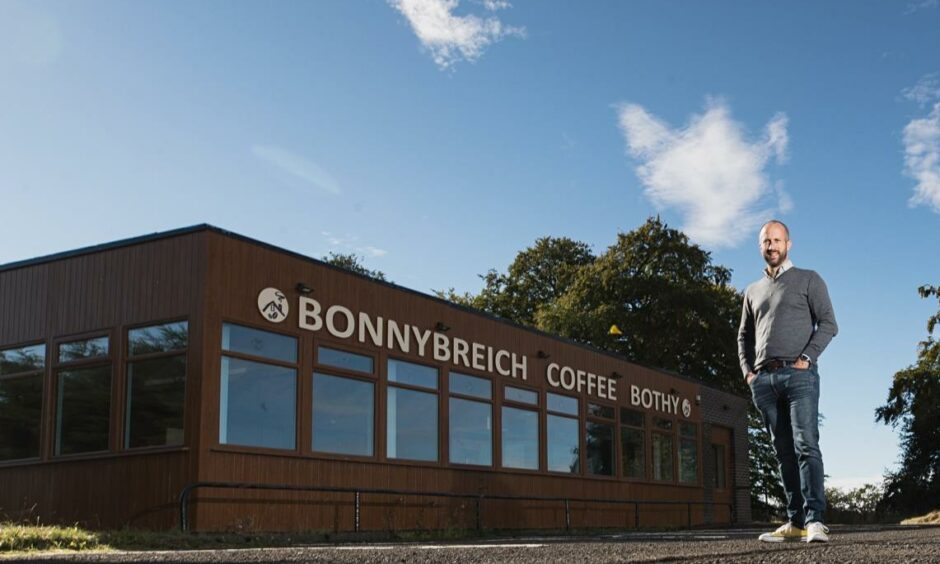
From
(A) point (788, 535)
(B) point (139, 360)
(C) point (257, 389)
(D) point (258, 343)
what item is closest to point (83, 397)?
(B) point (139, 360)

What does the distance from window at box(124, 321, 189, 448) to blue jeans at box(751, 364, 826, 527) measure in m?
8.90

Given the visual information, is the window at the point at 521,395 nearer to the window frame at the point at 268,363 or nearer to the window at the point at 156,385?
the window frame at the point at 268,363

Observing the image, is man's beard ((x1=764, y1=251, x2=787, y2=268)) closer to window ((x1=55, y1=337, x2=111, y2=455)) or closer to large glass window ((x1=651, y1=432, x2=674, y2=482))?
window ((x1=55, y1=337, x2=111, y2=455))

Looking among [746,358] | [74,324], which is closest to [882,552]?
[746,358]

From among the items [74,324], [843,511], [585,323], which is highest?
[585,323]

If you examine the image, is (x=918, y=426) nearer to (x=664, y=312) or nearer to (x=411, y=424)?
(x=664, y=312)

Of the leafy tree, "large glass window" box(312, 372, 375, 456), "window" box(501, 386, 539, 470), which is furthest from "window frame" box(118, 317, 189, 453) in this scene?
the leafy tree

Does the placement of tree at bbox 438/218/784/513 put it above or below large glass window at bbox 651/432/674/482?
above

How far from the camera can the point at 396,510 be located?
16484 millimetres

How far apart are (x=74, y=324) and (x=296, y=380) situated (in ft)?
9.72

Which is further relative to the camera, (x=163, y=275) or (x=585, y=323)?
(x=585, y=323)

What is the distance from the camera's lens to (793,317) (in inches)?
240

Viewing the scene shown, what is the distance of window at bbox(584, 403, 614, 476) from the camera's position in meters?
22.5

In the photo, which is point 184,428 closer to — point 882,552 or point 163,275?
point 163,275
